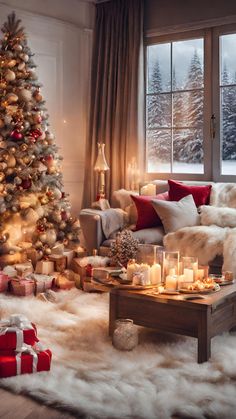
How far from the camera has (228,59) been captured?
5309 millimetres

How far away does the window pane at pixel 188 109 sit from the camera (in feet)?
18.1

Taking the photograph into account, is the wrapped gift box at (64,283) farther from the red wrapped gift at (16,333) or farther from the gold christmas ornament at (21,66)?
the gold christmas ornament at (21,66)

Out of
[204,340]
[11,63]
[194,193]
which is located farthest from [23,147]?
[204,340]

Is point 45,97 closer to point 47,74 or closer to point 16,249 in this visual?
point 47,74

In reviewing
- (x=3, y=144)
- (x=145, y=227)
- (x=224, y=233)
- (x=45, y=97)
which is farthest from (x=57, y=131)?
(x=224, y=233)

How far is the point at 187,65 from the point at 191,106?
0.41 m

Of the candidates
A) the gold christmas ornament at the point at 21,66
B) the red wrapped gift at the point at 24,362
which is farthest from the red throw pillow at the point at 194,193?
the red wrapped gift at the point at 24,362

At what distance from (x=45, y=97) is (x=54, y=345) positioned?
10.8 ft

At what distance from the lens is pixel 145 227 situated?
4695mm

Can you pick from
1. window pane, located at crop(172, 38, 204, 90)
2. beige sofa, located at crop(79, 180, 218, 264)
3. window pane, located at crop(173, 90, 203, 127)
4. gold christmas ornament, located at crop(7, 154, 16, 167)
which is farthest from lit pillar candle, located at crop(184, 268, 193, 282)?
window pane, located at crop(172, 38, 204, 90)

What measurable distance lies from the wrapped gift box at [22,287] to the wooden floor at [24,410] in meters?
1.68

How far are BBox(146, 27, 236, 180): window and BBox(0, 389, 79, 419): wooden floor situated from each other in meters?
3.47

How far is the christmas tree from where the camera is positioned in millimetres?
4664

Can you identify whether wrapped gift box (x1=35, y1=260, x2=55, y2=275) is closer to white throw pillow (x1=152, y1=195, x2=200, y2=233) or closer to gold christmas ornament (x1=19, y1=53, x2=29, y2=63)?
white throw pillow (x1=152, y1=195, x2=200, y2=233)
